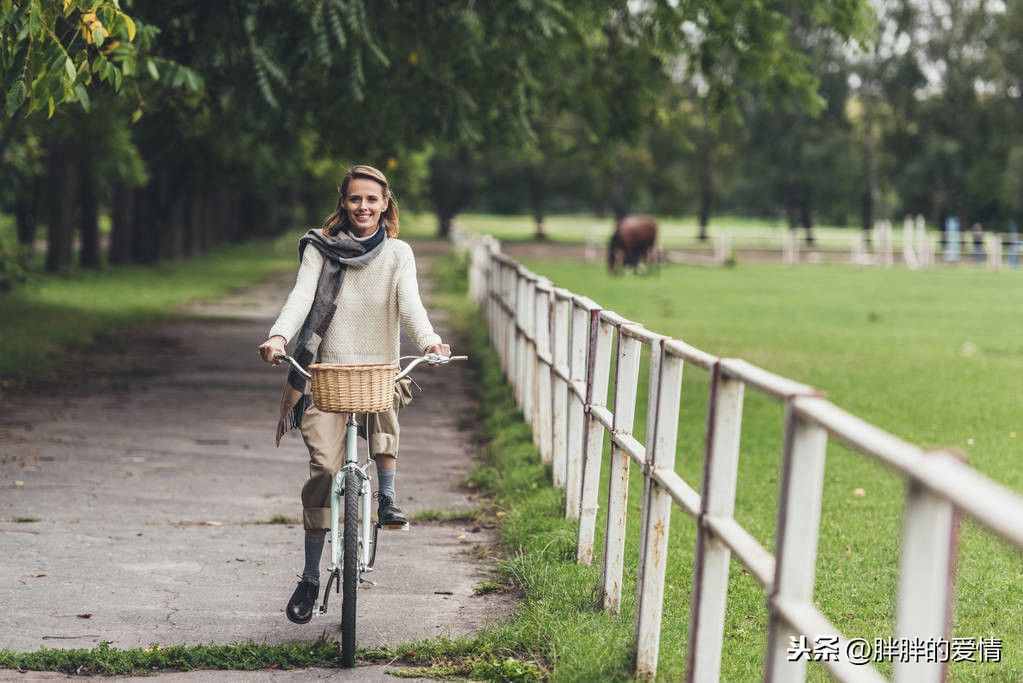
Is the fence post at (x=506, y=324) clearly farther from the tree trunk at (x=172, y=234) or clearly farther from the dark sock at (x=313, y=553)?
the tree trunk at (x=172, y=234)

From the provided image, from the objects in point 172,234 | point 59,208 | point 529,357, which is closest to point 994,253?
point 172,234

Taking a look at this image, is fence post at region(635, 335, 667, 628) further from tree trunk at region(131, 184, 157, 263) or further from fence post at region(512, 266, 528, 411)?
tree trunk at region(131, 184, 157, 263)

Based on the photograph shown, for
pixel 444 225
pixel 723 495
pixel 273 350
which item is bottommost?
pixel 444 225

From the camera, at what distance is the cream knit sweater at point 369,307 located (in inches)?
264

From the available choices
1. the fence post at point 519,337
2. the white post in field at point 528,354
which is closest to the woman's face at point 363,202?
the white post in field at point 528,354

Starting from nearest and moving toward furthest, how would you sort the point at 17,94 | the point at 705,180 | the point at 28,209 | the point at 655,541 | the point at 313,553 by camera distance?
the point at 655,541 → the point at 313,553 → the point at 17,94 → the point at 28,209 → the point at 705,180

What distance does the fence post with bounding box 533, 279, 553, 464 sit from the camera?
10.5 meters

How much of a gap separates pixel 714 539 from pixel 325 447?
2.29 metres

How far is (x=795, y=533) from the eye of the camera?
12.5 feet

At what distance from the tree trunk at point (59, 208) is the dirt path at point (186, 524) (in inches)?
708

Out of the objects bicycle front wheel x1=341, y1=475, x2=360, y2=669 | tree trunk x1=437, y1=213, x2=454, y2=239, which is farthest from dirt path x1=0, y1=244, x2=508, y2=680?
tree trunk x1=437, y1=213, x2=454, y2=239

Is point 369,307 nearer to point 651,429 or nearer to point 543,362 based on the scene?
point 651,429

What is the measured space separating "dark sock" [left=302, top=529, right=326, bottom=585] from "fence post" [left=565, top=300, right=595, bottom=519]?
1890 mm

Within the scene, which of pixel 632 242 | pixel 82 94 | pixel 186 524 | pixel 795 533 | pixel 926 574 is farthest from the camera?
pixel 632 242
